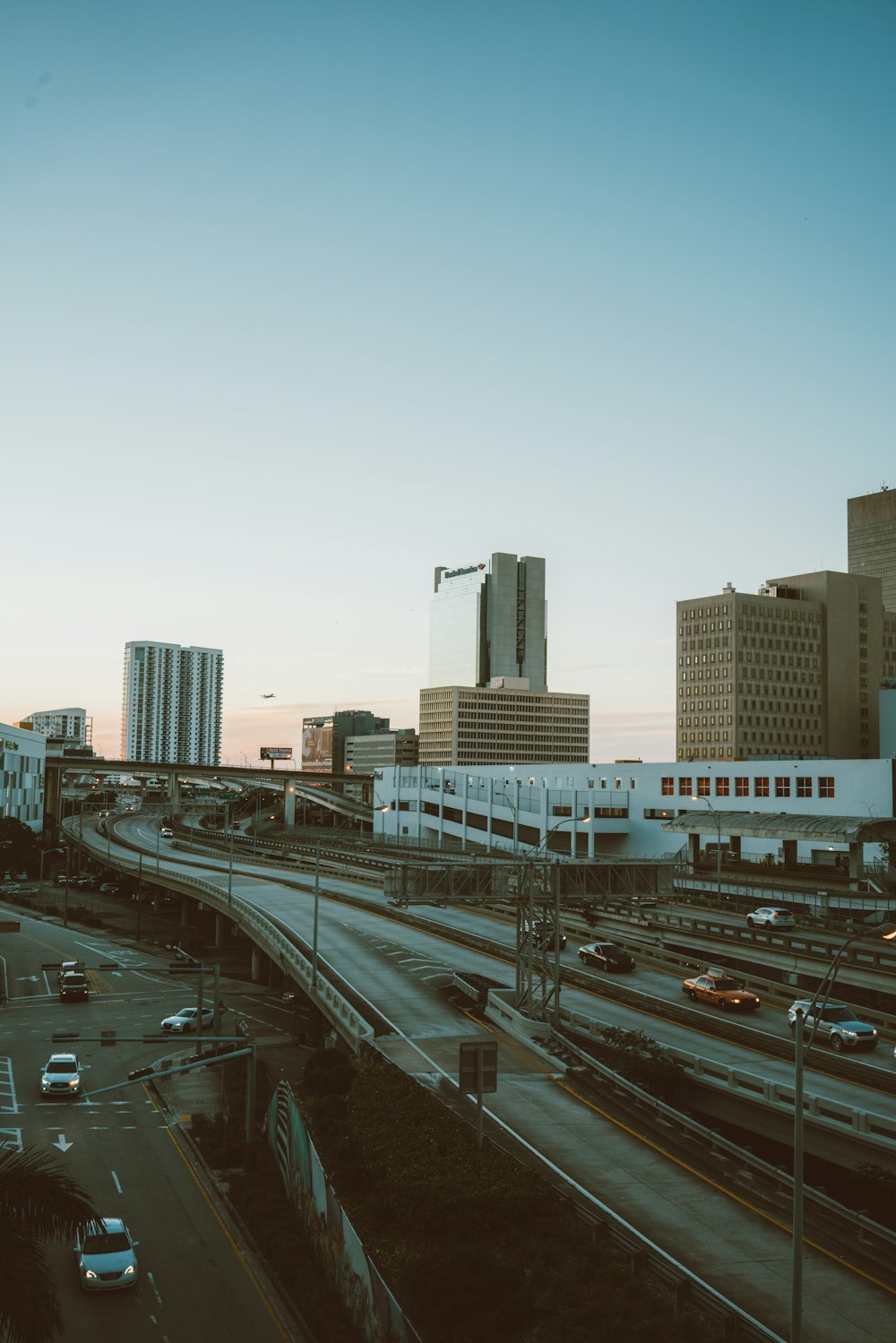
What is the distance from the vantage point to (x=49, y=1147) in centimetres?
4094

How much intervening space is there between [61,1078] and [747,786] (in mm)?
91205

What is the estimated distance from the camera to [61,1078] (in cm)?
4906

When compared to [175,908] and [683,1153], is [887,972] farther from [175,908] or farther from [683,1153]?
[175,908]

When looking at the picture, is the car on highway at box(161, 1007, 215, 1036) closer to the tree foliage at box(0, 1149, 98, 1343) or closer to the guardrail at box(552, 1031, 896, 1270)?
the guardrail at box(552, 1031, 896, 1270)

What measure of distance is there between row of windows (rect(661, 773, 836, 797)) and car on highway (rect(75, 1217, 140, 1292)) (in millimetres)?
99200

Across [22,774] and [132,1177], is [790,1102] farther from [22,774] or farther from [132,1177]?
[22,774]

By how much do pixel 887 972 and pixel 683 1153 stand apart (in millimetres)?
29648

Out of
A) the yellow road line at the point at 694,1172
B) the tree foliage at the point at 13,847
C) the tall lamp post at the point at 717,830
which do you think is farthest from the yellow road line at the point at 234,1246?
the tree foliage at the point at 13,847

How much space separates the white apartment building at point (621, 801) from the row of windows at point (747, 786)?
4.2 inches

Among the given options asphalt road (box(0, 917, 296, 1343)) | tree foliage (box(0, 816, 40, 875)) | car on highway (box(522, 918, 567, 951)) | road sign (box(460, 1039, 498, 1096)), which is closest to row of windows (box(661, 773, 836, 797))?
asphalt road (box(0, 917, 296, 1343))

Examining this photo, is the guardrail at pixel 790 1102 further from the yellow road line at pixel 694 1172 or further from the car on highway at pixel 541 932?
the car on highway at pixel 541 932

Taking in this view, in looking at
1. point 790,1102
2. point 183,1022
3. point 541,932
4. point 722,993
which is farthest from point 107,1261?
point 183,1022

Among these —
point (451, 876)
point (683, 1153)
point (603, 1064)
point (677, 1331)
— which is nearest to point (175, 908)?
point (451, 876)

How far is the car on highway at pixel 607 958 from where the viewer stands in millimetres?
63219
